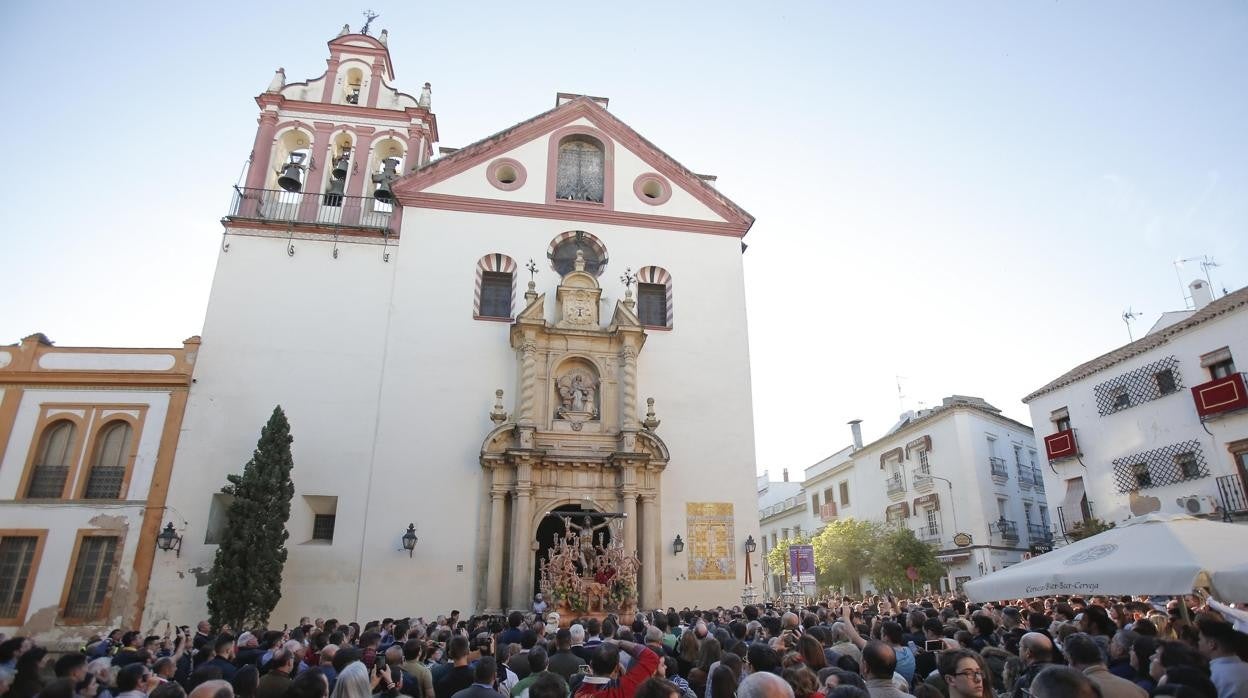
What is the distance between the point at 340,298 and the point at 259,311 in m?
2.06

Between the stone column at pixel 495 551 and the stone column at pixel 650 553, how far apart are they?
3.40 metres

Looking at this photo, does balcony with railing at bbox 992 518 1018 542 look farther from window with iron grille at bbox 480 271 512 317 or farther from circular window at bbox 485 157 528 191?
circular window at bbox 485 157 528 191

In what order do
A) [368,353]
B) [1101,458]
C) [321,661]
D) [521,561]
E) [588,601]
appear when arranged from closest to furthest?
[321,661] → [588,601] → [521,561] → [368,353] → [1101,458]

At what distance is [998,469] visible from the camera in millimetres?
33219

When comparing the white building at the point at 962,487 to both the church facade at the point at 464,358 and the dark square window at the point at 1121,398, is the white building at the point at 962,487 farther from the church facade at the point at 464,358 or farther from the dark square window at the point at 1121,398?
the church facade at the point at 464,358

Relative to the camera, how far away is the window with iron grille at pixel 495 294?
68.5 ft

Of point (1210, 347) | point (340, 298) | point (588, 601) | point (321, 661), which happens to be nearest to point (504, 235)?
point (340, 298)

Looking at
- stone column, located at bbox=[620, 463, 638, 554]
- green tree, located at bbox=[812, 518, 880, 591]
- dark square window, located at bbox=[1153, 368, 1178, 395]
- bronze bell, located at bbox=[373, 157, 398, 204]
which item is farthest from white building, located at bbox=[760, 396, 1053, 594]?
bronze bell, located at bbox=[373, 157, 398, 204]

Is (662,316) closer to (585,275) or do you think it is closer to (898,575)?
(585,275)

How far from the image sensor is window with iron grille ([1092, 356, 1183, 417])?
75.2ft

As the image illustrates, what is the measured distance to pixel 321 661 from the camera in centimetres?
753

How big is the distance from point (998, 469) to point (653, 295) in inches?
819

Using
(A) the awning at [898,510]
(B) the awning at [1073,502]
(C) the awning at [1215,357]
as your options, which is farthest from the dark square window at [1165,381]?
(A) the awning at [898,510]

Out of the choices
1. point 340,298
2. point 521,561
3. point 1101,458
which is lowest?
point 521,561
